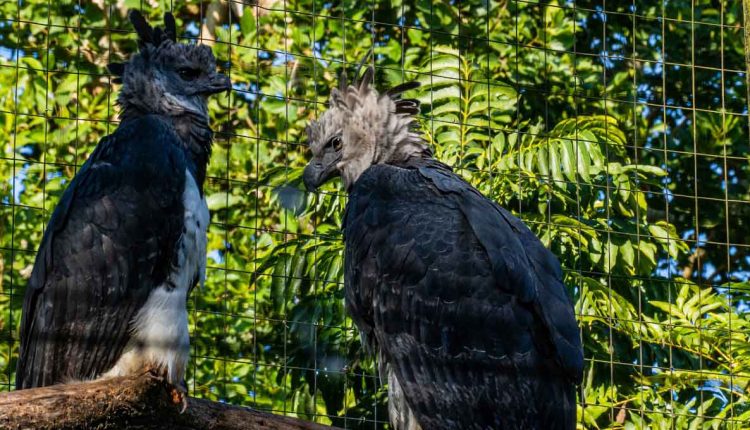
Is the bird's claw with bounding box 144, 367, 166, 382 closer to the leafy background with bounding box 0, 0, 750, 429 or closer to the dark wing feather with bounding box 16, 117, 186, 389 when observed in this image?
the dark wing feather with bounding box 16, 117, 186, 389

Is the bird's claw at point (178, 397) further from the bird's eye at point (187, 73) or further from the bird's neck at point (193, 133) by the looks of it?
the bird's eye at point (187, 73)

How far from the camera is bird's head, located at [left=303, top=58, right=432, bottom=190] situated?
19.2ft

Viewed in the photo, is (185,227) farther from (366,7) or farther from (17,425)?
(366,7)

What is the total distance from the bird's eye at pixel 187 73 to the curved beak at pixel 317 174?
2.44ft

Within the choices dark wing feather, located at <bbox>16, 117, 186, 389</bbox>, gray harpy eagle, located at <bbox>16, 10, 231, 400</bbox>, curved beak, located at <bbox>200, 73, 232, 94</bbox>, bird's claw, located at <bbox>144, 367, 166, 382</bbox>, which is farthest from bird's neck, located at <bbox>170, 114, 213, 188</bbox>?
bird's claw, located at <bbox>144, 367, 166, 382</bbox>

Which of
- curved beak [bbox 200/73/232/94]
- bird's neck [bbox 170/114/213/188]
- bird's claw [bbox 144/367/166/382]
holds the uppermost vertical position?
curved beak [bbox 200/73/232/94]

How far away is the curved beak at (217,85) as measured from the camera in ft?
18.9

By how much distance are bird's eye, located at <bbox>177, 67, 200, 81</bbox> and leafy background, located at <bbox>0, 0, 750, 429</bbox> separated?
732 millimetres

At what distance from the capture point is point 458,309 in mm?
5051

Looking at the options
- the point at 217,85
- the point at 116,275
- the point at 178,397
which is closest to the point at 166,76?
the point at 217,85

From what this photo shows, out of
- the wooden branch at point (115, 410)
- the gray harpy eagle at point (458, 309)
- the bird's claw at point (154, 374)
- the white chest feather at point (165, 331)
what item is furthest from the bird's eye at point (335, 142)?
the wooden branch at point (115, 410)

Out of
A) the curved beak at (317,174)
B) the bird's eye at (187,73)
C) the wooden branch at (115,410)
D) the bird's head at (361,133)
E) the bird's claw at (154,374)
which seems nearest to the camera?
the wooden branch at (115,410)

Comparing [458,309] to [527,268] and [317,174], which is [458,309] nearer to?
[527,268]

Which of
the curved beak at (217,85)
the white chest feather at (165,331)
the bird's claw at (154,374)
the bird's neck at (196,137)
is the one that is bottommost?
the bird's claw at (154,374)
